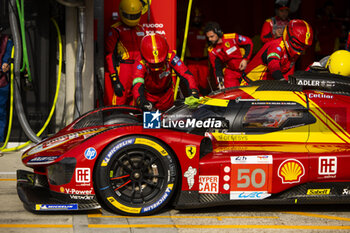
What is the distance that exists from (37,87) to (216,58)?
9.65 feet

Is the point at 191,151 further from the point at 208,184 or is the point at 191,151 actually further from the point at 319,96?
the point at 319,96

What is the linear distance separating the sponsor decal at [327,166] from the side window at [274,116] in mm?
491

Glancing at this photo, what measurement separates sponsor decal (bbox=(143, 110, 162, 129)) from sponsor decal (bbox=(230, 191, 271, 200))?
3.12 feet

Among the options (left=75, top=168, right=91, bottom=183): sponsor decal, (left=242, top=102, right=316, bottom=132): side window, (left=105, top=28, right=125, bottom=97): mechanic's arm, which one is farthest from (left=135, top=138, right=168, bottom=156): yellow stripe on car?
(left=105, top=28, right=125, bottom=97): mechanic's arm

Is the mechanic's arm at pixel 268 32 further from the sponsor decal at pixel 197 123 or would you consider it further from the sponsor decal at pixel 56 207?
the sponsor decal at pixel 56 207

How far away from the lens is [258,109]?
6266 mm

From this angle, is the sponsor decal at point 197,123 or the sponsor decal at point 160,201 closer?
the sponsor decal at point 160,201

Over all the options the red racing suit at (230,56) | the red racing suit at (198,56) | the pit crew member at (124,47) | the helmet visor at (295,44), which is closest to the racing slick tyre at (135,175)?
the helmet visor at (295,44)

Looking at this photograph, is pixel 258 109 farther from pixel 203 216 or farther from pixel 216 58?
pixel 216 58

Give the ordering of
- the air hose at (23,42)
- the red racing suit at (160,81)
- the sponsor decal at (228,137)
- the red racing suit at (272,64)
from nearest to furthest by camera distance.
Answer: the sponsor decal at (228,137) → the red racing suit at (160,81) → the red racing suit at (272,64) → the air hose at (23,42)

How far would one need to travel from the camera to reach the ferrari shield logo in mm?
5793

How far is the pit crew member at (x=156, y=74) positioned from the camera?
26.3 feet

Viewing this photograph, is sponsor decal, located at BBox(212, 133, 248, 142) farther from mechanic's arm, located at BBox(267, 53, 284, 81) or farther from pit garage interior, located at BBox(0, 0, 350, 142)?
pit garage interior, located at BBox(0, 0, 350, 142)

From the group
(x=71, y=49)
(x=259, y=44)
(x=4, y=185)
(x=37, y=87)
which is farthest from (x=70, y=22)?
(x=259, y=44)
